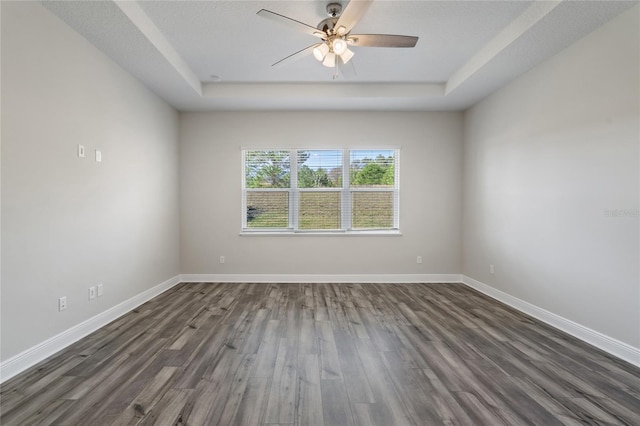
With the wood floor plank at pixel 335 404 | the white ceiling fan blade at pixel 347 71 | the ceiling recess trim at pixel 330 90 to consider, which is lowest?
the wood floor plank at pixel 335 404

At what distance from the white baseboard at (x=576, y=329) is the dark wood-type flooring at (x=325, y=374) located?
94 mm

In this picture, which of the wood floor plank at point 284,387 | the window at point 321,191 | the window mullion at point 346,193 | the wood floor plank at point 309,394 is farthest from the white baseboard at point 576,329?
the wood floor plank at point 284,387

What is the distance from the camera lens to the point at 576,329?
→ 106 inches

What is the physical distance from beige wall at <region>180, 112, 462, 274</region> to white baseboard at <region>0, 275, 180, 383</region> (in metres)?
1.36

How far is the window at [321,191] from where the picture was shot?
15.5ft

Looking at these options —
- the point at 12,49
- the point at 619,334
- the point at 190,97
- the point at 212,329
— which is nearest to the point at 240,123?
the point at 190,97

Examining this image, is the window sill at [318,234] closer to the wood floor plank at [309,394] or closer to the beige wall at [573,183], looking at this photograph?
the beige wall at [573,183]

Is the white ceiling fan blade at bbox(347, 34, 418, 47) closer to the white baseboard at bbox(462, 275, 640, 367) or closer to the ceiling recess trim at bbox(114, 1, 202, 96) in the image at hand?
the ceiling recess trim at bbox(114, 1, 202, 96)

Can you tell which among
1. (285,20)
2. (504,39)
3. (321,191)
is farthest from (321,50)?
(321,191)

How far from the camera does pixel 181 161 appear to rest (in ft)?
15.2

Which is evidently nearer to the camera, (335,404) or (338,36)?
(335,404)

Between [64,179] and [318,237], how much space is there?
3.19 m

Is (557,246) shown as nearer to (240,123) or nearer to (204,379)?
(204,379)

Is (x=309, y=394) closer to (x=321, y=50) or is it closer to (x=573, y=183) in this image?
(x=321, y=50)
